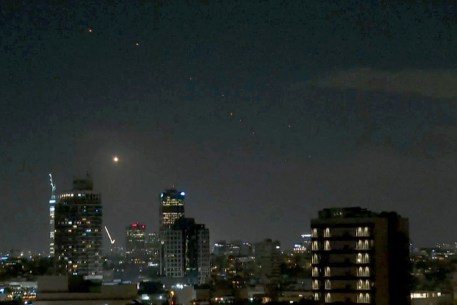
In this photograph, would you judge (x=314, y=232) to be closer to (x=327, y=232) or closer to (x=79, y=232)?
(x=327, y=232)

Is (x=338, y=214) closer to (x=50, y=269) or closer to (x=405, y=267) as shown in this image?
(x=405, y=267)

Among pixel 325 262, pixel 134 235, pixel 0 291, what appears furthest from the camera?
pixel 134 235

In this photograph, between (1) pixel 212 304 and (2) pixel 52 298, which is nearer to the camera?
(2) pixel 52 298

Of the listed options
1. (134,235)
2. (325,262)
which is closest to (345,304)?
(325,262)

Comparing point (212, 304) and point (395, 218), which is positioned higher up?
point (395, 218)

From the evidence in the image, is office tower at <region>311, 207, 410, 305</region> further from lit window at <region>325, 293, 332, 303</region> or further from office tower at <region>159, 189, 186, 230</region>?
office tower at <region>159, 189, 186, 230</region>

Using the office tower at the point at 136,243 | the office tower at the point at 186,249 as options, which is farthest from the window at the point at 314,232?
the office tower at the point at 136,243

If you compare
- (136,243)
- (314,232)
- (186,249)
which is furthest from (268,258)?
(314,232)


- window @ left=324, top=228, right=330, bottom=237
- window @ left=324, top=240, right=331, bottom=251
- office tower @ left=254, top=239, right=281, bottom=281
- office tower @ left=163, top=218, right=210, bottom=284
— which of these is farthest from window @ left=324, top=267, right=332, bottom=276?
office tower @ left=163, top=218, right=210, bottom=284
